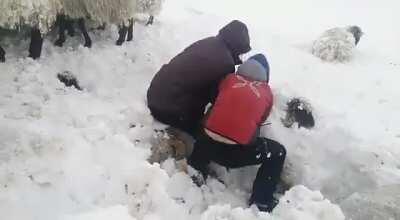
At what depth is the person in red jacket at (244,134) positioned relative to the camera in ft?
18.7

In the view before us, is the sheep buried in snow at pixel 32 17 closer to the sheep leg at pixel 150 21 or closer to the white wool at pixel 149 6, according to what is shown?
the white wool at pixel 149 6

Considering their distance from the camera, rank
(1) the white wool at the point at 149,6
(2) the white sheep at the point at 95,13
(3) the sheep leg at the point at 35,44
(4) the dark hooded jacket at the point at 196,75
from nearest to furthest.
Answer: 1. (4) the dark hooded jacket at the point at 196,75
2. (3) the sheep leg at the point at 35,44
3. (2) the white sheep at the point at 95,13
4. (1) the white wool at the point at 149,6

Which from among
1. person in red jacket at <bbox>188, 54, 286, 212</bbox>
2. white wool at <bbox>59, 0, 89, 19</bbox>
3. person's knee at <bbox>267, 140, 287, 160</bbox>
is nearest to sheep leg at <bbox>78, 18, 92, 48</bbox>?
white wool at <bbox>59, 0, 89, 19</bbox>

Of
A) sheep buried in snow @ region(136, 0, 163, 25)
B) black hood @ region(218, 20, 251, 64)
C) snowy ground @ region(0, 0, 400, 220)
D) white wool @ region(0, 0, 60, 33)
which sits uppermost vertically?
black hood @ region(218, 20, 251, 64)

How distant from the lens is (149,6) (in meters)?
8.59

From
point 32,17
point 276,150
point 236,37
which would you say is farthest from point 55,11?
point 276,150

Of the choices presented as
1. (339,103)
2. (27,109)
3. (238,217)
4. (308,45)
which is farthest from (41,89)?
(308,45)

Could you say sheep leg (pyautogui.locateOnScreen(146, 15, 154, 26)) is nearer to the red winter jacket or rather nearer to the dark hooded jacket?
the dark hooded jacket

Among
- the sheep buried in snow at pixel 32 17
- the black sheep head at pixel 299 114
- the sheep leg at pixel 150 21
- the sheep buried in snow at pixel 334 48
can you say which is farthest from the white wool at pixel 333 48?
the sheep buried in snow at pixel 32 17

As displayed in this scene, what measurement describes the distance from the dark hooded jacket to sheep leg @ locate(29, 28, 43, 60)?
1.89 metres

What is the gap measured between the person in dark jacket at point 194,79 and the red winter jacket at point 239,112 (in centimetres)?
44

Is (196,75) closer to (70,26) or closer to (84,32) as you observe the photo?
(84,32)

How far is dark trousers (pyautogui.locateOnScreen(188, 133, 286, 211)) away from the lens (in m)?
5.89

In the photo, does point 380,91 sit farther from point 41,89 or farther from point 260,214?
point 41,89
